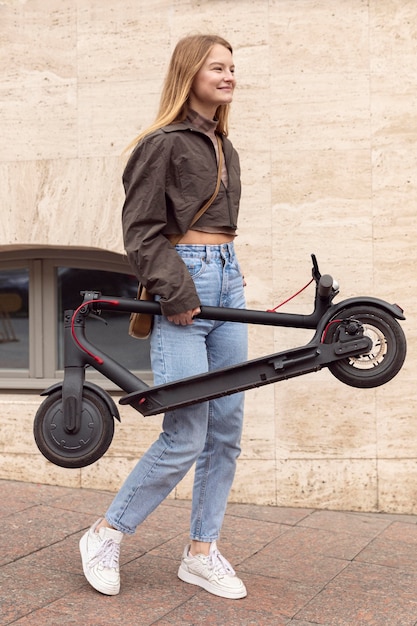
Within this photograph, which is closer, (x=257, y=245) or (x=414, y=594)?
(x=414, y=594)

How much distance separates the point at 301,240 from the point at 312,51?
1034 millimetres

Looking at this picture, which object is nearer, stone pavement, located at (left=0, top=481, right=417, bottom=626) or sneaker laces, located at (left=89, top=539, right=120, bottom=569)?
stone pavement, located at (left=0, top=481, right=417, bottom=626)

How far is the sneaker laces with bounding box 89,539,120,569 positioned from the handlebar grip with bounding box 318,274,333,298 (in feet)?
4.05

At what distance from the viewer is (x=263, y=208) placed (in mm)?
4965

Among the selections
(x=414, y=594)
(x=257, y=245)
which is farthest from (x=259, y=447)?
(x=414, y=594)

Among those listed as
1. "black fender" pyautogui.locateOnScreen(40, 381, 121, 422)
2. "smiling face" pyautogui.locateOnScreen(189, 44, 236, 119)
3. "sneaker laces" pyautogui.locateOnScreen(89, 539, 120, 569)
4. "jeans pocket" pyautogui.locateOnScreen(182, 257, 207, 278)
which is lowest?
"sneaker laces" pyautogui.locateOnScreen(89, 539, 120, 569)

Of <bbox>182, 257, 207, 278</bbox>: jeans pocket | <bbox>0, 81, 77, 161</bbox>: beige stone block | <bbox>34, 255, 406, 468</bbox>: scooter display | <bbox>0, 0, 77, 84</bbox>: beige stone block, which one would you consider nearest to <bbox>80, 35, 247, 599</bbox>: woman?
<bbox>182, 257, 207, 278</bbox>: jeans pocket

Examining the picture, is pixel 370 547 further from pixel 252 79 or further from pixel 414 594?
pixel 252 79

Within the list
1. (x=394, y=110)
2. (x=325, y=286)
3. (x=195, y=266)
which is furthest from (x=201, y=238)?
(x=394, y=110)

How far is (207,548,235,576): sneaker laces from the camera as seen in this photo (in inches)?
136

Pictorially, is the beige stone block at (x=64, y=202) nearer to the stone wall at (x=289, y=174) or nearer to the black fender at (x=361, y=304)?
the stone wall at (x=289, y=174)

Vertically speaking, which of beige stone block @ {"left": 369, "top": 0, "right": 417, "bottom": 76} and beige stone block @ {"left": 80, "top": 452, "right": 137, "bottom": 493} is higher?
beige stone block @ {"left": 369, "top": 0, "right": 417, "bottom": 76}

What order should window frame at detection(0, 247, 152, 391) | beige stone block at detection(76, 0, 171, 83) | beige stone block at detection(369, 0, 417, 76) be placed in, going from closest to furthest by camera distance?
beige stone block at detection(369, 0, 417, 76) → beige stone block at detection(76, 0, 171, 83) → window frame at detection(0, 247, 152, 391)

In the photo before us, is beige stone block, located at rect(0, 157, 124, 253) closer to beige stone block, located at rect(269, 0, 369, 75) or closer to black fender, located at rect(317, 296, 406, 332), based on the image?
beige stone block, located at rect(269, 0, 369, 75)
